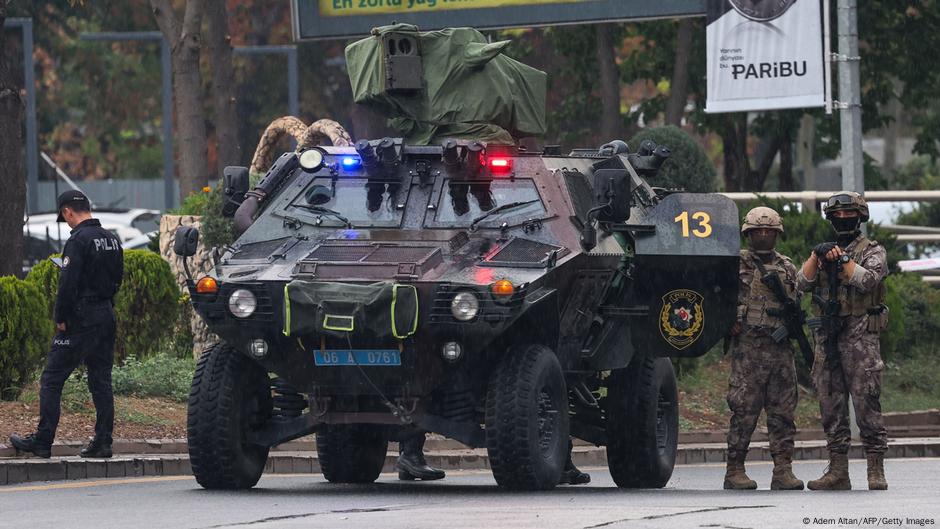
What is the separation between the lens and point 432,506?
11664 millimetres

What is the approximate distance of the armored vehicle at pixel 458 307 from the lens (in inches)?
483

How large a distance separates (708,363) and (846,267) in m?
8.56

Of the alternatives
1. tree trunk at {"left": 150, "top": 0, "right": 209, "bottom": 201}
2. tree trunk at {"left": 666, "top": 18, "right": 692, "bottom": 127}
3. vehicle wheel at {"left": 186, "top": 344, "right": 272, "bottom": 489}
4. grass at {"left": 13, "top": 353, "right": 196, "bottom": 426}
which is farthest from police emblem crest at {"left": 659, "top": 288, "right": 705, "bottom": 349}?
tree trunk at {"left": 666, "top": 18, "right": 692, "bottom": 127}

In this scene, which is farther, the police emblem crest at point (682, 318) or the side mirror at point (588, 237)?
the police emblem crest at point (682, 318)

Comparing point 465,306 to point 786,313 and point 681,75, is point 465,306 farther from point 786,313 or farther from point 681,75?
point 681,75

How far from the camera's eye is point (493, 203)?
44.2 ft

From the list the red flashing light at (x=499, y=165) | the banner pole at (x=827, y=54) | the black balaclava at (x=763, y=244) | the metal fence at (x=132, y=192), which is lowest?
the black balaclava at (x=763, y=244)

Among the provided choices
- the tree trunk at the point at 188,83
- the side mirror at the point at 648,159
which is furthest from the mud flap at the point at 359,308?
the tree trunk at the point at 188,83

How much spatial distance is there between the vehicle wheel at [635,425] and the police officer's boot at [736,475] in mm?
589

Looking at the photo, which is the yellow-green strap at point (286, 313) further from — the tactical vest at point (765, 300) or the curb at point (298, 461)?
the tactical vest at point (765, 300)

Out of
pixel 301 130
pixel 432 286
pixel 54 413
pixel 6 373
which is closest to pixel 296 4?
pixel 301 130

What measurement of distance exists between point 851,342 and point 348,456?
11.5 ft

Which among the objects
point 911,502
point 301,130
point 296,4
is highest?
point 296,4

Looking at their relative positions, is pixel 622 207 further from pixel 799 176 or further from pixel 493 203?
pixel 799 176
